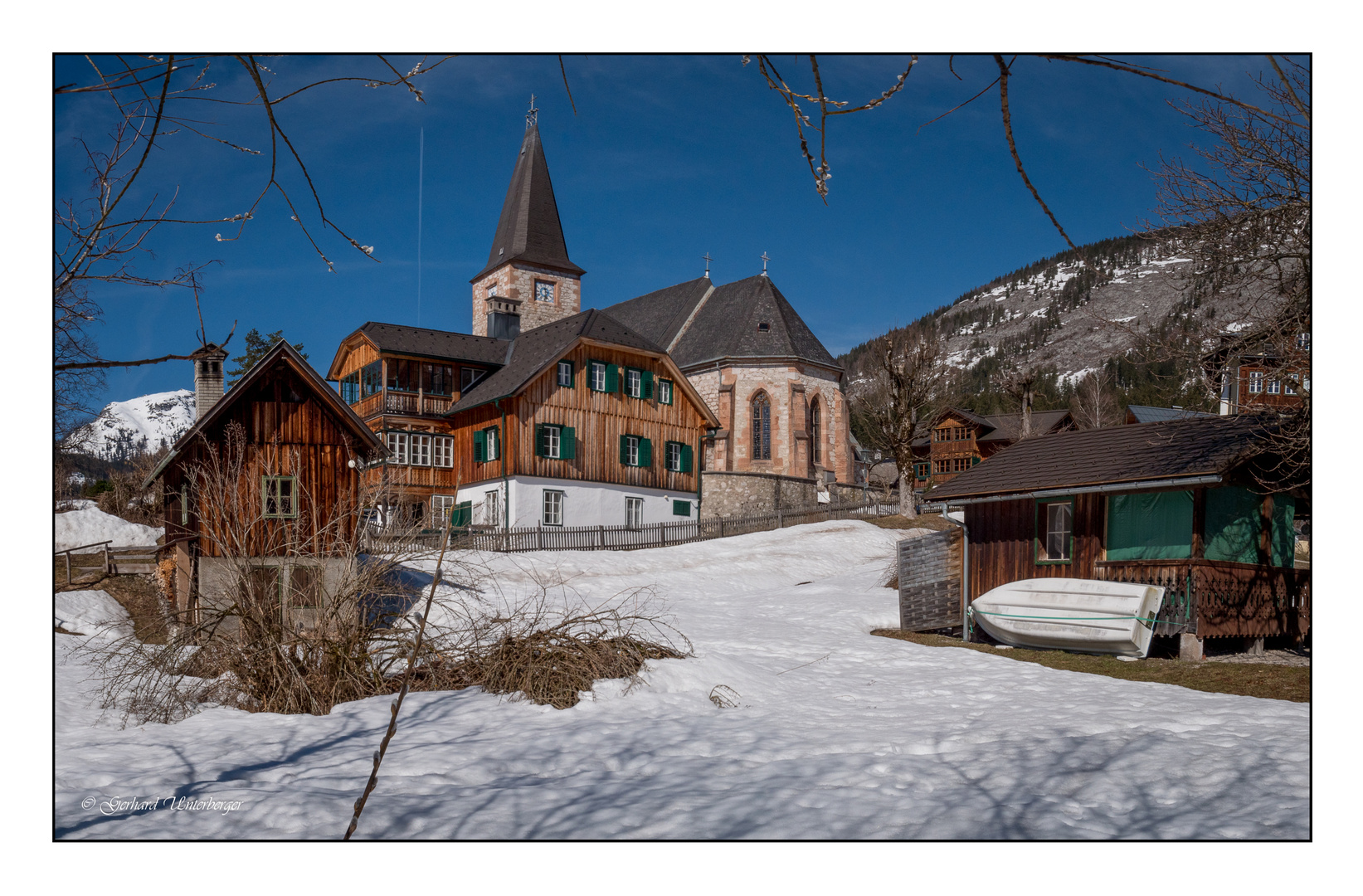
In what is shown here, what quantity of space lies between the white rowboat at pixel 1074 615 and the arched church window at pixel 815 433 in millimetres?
32914

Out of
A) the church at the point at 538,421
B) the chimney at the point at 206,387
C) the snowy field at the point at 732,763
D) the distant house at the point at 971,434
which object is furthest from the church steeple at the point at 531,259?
the snowy field at the point at 732,763

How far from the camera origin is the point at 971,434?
63594 millimetres

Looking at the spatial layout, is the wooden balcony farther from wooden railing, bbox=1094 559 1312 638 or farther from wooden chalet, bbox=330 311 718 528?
wooden railing, bbox=1094 559 1312 638

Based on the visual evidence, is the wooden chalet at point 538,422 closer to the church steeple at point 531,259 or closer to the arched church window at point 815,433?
the arched church window at point 815,433

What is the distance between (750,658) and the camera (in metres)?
14.6

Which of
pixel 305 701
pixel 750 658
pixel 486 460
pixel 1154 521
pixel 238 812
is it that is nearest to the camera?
pixel 238 812

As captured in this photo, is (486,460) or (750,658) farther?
(486,460)

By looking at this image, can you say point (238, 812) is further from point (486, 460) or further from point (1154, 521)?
point (486, 460)

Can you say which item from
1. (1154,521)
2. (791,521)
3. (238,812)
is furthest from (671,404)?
(238,812)

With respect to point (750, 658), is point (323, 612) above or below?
above

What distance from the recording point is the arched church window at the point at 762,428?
49.0 metres

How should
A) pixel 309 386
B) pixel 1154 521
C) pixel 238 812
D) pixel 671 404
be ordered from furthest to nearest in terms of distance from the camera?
pixel 671 404, pixel 309 386, pixel 1154 521, pixel 238 812

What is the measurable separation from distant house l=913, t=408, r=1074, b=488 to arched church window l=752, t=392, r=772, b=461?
17.0 m

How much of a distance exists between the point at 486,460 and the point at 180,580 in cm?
1676
